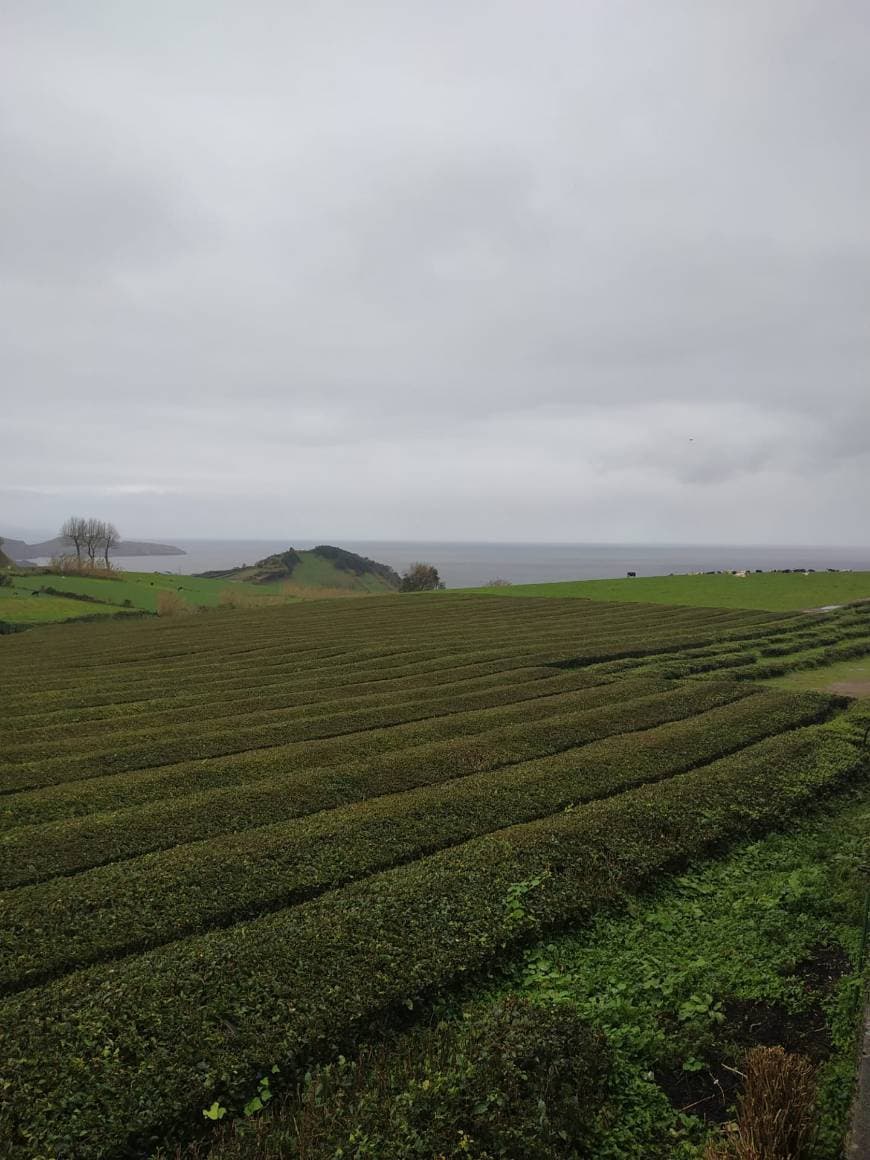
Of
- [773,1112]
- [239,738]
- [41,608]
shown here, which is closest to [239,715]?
[239,738]

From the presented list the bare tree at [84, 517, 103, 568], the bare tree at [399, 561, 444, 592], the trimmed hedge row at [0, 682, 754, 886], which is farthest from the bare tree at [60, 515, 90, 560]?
the trimmed hedge row at [0, 682, 754, 886]

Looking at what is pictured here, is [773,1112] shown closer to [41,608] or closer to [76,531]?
[41,608]

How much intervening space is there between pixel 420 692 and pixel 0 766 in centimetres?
1154

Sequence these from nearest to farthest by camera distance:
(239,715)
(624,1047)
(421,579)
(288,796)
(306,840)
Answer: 1. (624,1047)
2. (306,840)
3. (288,796)
4. (239,715)
5. (421,579)

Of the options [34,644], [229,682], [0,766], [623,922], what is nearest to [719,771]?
[623,922]

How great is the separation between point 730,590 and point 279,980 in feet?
179

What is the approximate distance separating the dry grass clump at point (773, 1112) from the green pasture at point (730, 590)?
1675 inches

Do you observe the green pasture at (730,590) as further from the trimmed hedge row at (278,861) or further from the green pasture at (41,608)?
the trimmed hedge row at (278,861)

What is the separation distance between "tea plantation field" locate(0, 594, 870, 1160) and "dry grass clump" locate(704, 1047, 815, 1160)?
2.74 meters

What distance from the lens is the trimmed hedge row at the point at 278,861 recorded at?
786 cm

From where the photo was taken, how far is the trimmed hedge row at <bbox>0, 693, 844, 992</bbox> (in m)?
7.86

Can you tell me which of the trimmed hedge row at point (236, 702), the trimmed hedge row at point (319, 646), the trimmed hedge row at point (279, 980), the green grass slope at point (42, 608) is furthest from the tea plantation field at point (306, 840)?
the green grass slope at point (42, 608)

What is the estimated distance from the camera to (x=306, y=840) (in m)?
10.2

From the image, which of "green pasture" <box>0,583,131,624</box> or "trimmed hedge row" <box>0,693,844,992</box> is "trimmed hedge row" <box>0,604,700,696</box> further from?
"green pasture" <box>0,583,131,624</box>
